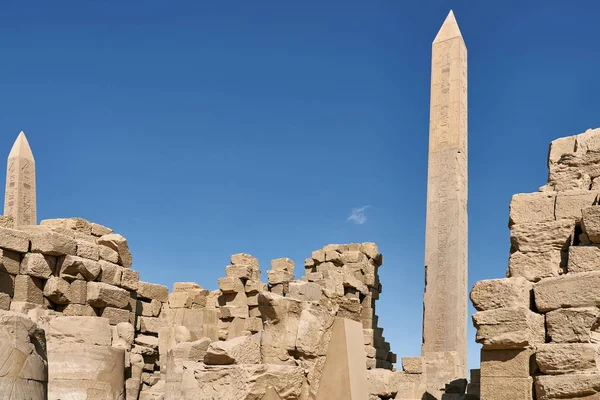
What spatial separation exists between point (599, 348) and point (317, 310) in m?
2.23

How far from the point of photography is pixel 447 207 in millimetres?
15523

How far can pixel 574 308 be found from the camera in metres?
6.14

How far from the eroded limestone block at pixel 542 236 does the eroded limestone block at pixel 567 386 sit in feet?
4.12

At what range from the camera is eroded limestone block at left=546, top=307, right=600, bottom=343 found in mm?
5984

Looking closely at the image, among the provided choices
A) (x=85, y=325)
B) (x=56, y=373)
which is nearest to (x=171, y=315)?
(x=85, y=325)

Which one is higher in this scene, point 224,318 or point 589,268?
point 224,318

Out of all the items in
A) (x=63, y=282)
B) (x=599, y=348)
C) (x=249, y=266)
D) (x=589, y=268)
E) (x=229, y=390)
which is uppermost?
(x=249, y=266)

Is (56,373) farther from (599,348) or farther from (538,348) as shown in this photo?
(599,348)

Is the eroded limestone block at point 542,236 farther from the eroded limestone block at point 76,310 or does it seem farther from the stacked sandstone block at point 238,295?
the stacked sandstone block at point 238,295

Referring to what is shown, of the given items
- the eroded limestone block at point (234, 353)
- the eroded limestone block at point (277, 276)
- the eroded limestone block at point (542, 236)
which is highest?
the eroded limestone block at point (277, 276)

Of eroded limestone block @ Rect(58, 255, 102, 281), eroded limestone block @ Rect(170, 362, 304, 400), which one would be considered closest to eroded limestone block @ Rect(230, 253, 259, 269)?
eroded limestone block @ Rect(58, 255, 102, 281)

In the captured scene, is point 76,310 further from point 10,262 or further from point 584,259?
point 584,259

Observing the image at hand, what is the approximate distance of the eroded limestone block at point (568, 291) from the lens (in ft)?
19.9

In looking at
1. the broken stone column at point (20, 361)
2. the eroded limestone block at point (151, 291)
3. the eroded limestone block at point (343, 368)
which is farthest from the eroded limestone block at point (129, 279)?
the broken stone column at point (20, 361)
